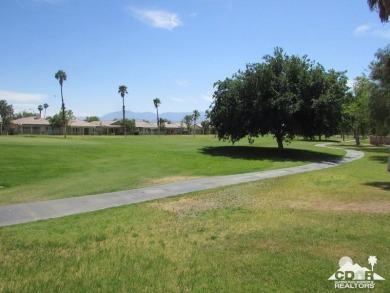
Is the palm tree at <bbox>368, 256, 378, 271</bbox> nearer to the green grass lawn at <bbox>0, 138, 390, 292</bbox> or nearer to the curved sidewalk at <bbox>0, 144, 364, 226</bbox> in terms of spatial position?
the green grass lawn at <bbox>0, 138, 390, 292</bbox>

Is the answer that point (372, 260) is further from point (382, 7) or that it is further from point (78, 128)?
point (78, 128)

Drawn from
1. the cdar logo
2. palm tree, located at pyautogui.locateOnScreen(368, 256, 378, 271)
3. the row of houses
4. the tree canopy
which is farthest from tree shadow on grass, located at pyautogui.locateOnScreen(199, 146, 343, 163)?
the row of houses

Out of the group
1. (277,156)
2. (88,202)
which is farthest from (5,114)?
(88,202)

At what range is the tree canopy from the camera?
3027 centimetres

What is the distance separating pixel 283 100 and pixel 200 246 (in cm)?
2437

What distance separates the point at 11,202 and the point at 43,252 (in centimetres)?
593

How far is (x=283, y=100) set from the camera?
29656mm

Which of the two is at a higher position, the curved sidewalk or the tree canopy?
the tree canopy

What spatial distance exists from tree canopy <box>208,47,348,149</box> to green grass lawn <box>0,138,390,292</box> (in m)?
19.8

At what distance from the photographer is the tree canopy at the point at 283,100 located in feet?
99.3

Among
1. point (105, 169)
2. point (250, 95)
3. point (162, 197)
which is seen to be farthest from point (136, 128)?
point (162, 197)

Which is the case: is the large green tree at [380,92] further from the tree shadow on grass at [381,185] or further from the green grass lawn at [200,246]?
the green grass lawn at [200,246]

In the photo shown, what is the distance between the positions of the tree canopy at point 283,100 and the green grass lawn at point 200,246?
19783 millimetres

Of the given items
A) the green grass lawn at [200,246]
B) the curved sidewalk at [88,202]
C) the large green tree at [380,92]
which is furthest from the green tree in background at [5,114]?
the green grass lawn at [200,246]
